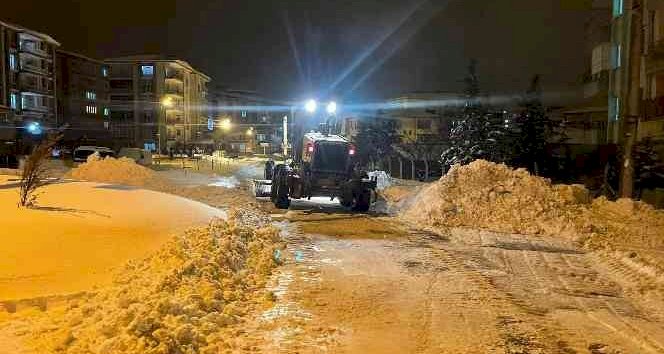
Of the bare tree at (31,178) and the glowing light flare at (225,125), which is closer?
the bare tree at (31,178)

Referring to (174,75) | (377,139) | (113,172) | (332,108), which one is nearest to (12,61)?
(174,75)

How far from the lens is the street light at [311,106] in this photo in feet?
75.8

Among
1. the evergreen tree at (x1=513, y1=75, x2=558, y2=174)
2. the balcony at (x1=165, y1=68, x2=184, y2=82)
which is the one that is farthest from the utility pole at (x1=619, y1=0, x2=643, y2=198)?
the balcony at (x1=165, y1=68, x2=184, y2=82)

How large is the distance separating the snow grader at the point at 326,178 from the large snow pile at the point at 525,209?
2.06 metres

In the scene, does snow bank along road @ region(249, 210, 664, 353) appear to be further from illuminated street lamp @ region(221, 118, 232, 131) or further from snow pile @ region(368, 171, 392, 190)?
illuminated street lamp @ region(221, 118, 232, 131)

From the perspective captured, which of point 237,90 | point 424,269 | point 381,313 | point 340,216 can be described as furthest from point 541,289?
point 237,90

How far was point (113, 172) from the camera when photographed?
2389 centimetres

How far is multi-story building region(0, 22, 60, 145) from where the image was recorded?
2165 inches

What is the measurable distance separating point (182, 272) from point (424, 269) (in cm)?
432

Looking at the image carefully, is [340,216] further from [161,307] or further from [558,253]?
[161,307]

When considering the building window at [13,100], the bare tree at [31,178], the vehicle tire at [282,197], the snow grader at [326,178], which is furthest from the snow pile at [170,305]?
the building window at [13,100]

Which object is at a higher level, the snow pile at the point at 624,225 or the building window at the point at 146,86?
the building window at the point at 146,86

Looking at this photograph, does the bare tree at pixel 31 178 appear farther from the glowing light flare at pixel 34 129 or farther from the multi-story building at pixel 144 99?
the multi-story building at pixel 144 99

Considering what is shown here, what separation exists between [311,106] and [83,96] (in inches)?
2252
